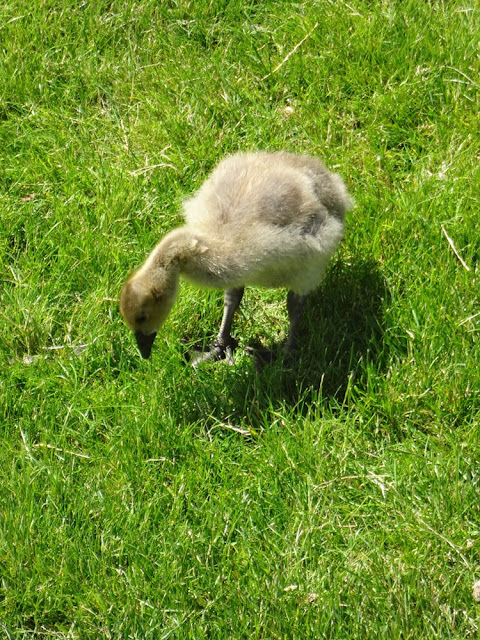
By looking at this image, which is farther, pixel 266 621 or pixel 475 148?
pixel 475 148

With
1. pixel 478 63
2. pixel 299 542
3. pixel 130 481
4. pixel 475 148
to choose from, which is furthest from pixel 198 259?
pixel 478 63

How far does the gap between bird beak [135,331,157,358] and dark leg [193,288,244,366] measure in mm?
433

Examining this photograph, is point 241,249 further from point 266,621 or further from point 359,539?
point 266,621

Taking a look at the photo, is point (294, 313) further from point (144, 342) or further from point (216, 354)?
point (144, 342)

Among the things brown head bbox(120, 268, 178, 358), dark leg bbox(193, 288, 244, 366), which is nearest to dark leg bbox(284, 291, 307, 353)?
dark leg bbox(193, 288, 244, 366)

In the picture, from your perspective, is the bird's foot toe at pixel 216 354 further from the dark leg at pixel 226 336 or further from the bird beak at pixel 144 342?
the bird beak at pixel 144 342

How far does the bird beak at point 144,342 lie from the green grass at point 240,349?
210 millimetres

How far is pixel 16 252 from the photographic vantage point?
18.8ft

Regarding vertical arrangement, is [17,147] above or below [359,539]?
above

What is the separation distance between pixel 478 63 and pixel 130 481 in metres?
3.53

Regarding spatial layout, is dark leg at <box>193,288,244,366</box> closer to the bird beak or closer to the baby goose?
the baby goose

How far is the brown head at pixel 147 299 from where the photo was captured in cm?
451

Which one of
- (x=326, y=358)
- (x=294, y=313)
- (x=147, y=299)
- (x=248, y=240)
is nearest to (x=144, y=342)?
(x=147, y=299)

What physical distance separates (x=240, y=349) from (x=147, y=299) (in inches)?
35.5
